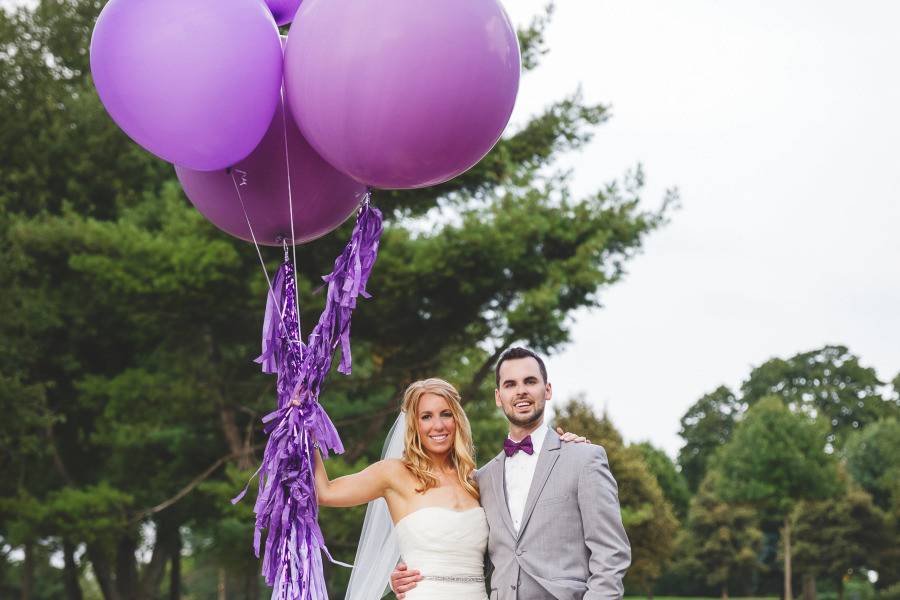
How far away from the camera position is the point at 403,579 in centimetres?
381

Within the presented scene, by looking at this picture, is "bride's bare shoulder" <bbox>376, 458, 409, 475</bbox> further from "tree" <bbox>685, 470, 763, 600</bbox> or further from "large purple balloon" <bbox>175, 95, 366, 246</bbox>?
"tree" <bbox>685, 470, 763, 600</bbox>

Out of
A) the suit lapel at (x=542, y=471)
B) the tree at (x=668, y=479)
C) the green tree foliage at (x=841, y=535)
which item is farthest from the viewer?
the tree at (x=668, y=479)

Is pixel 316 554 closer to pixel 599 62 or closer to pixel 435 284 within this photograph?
pixel 435 284

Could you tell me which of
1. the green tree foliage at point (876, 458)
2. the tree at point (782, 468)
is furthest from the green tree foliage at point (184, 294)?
the green tree foliage at point (876, 458)

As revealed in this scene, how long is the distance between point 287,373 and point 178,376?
1137 centimetres

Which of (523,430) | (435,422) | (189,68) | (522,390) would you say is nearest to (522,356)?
(522,390)

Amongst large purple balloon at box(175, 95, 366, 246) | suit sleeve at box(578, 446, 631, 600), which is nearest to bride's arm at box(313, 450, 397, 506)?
suit sleeve at box(578, 446, 631, 600)

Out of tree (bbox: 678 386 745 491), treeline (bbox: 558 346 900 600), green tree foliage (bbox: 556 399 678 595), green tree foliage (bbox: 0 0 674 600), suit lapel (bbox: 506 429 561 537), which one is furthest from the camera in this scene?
tree (bbox: 678 386 745 491)

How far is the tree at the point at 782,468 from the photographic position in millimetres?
31328

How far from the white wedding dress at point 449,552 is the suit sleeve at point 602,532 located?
20.9 inches

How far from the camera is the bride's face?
3.84m

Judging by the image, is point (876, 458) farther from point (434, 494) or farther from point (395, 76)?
point (395, 76)

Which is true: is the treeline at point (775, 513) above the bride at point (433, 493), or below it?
above

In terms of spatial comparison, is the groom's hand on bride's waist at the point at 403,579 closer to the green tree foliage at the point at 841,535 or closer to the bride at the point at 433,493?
the bride at the point at 433,493
